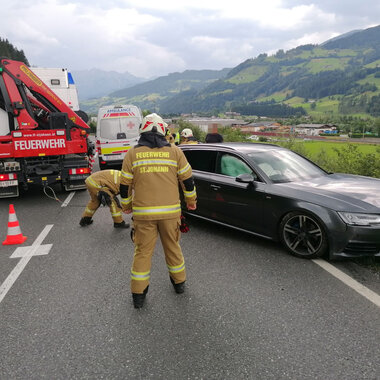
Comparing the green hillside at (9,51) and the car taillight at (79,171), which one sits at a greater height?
the green hillside at (9,51)

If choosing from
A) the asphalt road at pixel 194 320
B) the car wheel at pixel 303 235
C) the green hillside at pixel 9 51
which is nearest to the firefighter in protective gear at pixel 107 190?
the asphalt road at pixel 194 320

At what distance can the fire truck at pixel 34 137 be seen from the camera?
8031 mm

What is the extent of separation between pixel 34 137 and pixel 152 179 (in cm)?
600

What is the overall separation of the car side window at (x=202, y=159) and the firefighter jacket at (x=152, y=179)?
8.28ft

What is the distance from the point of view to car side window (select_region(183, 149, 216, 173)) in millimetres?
5891

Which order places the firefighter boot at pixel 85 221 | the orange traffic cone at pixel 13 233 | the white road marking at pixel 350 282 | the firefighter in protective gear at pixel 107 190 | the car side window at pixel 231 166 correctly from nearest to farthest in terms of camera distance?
the white road marking at pixel 350 282 → the car side window at pixel 231 166 → the orange traffic cone at pixel 13 233 → the firefighter in protective gear at pixel 107 190 → the firefighter boot at pixel 85 221

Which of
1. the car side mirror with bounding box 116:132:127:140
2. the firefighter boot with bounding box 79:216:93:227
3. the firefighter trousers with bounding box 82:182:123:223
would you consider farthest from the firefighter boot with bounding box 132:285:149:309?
the car side mirror with bounding box 116:132:127:140

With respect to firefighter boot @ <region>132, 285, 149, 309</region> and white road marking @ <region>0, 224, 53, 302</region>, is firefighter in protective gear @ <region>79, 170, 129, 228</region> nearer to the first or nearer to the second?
Result: white road marking @ <region>0, 224, 53, 302</region>

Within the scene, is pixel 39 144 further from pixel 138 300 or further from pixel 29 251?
pixel 138 300

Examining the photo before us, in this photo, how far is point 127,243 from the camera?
536 centimetres

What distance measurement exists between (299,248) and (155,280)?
6.39 feet

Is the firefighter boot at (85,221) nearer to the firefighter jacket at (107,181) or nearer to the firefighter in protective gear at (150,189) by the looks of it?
the firefighter jacket at (107,181)

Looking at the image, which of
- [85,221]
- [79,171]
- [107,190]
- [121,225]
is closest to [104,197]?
[107,190]

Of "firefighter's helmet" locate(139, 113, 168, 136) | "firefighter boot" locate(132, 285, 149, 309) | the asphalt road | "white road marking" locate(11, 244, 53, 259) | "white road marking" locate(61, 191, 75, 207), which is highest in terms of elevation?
"firefighter's helmet" locate(139, 113, 168, 136)
